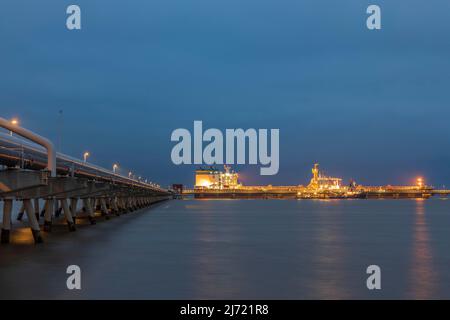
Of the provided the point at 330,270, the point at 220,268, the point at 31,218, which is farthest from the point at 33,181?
the point at 330,270

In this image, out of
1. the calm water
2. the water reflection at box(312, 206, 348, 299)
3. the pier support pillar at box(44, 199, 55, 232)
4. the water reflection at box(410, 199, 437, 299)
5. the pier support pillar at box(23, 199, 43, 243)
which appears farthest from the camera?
the pier support pillar at box(44, 199, 55, 232)

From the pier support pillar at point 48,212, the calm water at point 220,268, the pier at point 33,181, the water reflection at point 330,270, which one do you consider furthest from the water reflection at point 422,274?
the pier support pillar at point 48,212

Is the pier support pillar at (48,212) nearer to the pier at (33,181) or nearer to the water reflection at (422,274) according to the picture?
the pier at (33,181)

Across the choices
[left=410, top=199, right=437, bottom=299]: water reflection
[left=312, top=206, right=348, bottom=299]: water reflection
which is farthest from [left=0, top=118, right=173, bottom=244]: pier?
[left=410, top=199, right=437, bottom=299]: water reflection

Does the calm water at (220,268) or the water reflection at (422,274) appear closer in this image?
the calm water at (220,268)

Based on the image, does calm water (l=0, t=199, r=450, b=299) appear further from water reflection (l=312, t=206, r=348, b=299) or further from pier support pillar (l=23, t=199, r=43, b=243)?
pier support pillar (l=23, t=199, r=43, b=243)

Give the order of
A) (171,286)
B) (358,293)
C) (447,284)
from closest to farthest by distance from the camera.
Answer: (358,293) → (171,286) → (447,284)

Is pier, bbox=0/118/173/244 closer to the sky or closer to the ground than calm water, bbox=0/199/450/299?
closer to the sky

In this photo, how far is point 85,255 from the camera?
1081 inches

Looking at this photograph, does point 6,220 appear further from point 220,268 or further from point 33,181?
point 220,268
